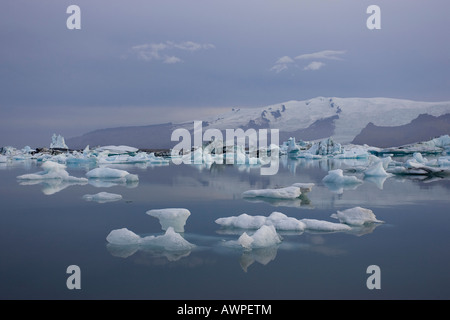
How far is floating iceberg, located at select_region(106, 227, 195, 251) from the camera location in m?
5.10

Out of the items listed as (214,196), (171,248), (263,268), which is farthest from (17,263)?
(214,196)

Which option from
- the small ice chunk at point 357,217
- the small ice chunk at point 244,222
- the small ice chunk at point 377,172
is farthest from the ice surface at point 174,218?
the small ice chunk at point 377,172

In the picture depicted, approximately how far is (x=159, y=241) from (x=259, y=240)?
1.31 metres

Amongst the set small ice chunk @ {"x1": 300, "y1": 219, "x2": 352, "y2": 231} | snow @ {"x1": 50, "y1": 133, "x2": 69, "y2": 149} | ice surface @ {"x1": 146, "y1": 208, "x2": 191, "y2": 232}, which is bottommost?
small ice chunk @ {"x1": 300, "y1": 219, "x2": 352, "y2": 231}

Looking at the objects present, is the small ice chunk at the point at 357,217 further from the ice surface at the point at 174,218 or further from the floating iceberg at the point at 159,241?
the floating iceberg at the point at 159,241

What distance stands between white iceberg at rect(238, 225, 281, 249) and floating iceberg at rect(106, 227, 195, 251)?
683 millimetres

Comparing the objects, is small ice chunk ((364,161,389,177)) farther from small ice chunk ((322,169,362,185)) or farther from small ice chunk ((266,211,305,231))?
small ice chunk ((266,211,305,231))

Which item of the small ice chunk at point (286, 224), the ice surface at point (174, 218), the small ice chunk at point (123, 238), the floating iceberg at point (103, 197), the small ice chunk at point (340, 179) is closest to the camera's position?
the small ice chunk at point (123, 238)

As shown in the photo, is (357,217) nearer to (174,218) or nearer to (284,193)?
(284,193)

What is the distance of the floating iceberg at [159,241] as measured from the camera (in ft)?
16.7

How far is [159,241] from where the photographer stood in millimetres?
5176

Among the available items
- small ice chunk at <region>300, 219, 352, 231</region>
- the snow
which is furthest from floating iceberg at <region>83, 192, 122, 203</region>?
the snow

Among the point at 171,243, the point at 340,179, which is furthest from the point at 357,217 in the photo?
the point at 340,179

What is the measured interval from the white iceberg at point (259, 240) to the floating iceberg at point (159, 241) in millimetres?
683
